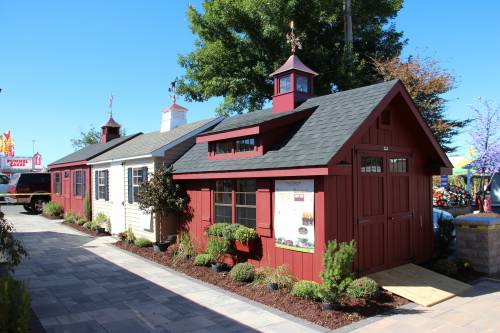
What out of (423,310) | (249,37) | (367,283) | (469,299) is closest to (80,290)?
(367,283)

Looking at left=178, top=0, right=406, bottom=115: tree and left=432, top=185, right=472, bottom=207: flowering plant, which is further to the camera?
left=178, top=0, right=406, bottom=115: tree

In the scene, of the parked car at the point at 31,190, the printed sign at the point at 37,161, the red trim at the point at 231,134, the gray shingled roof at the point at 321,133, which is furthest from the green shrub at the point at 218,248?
the printed sign at the point at 37,161

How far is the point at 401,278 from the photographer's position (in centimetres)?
816

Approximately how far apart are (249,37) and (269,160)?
606 inches

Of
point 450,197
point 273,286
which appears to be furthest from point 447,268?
point 450,197

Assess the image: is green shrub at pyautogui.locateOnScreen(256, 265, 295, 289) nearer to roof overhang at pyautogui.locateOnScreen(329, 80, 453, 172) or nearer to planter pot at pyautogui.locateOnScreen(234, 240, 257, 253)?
planter pot at pyautogui.locateOnScreen(234, 240, 257, 253)

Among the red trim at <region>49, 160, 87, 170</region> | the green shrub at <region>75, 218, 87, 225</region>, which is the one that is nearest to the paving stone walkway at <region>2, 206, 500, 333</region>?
the green shrub at <region>75, 218, 87, 225</region>

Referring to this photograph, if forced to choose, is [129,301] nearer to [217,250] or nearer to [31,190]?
[217,250]

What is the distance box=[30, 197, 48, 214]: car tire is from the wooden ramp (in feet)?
76.7

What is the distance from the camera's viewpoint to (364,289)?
23.0 ft

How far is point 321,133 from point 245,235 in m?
2.86

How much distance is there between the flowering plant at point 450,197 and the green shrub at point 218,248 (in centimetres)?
1314

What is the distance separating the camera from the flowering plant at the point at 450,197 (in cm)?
1861

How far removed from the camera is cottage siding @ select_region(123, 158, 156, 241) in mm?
12936
